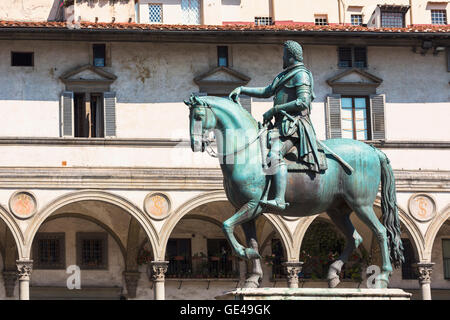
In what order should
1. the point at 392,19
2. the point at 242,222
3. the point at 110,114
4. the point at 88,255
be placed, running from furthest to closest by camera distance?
the point at 392,19
the point at 88,255
the point at 110,114
the point at 242,222

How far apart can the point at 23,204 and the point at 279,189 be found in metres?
16.8

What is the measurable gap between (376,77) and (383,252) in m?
18.1

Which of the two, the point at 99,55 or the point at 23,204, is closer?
the point at 23,204

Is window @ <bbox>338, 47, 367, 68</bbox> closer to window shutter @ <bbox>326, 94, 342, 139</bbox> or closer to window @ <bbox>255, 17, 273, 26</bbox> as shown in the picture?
window shutter @ <bbox>326, 94, 342, 139</bbox>

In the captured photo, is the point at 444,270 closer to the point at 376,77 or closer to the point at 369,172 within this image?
the point at 376,77

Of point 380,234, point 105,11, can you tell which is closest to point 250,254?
point 380,234

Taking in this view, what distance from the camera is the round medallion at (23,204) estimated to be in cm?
3167

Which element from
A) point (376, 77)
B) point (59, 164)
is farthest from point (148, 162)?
point (376, 77)

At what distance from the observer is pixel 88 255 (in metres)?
34.9

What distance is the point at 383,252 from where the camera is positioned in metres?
16.8

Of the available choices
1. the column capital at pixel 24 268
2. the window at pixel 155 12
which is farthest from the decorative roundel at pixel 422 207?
the column capital at pixel 24 268

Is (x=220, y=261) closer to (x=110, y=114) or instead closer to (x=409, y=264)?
(x=409, y=264)

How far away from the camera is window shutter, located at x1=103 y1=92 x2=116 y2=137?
108 feet

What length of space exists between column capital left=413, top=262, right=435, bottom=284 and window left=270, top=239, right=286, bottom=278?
165 inches
